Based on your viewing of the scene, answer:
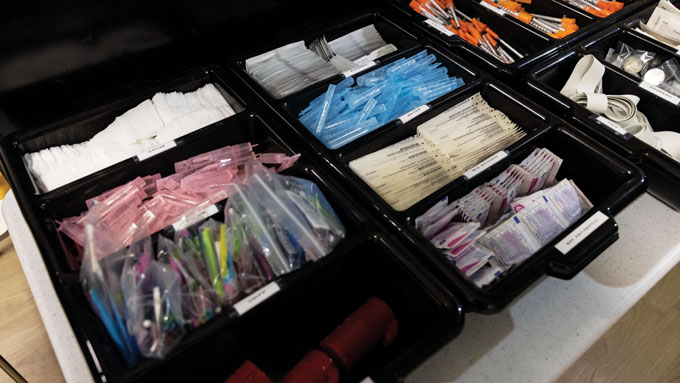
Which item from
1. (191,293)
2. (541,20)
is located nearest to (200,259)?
(191,293)

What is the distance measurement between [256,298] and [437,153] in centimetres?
65

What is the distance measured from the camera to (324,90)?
1416 millimetres

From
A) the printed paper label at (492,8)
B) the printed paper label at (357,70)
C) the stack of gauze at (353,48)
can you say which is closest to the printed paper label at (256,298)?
the printed paper label at (357,70)

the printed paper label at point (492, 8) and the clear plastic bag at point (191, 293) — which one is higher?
the printed paper label at point (492, 8)

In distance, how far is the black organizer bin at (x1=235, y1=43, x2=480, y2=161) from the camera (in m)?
1.24

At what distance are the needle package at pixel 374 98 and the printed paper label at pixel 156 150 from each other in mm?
368

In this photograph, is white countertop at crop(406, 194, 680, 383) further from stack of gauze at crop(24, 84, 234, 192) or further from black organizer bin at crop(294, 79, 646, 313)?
stack of gauze at crop(24, 84, 234, 192)

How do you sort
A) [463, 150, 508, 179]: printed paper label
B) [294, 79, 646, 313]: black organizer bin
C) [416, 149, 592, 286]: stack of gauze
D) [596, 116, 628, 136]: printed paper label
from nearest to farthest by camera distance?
1. [294, 79, 646, 313]: black organizer bin
2. [416, 149, 592, 286]: stack of gauze
3. [463, 150, 508, 179]: printed paper label
4. [596, 116, 628, 136]: printed paper label

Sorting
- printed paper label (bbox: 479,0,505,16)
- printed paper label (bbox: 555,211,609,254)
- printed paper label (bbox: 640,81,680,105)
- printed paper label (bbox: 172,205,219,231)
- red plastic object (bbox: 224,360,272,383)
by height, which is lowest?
printed paper label (bbox: 555,211,609,254)

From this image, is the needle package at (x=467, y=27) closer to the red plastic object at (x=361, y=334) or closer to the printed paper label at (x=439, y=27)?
the printed paper label at (x=439, y=27)

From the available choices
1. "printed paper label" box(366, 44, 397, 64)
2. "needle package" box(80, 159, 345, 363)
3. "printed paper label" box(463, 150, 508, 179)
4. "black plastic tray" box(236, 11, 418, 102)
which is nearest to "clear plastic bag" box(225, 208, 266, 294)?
"needle package" box(80, 159, 345, 363)

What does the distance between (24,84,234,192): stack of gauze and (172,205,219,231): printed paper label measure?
307 millimetres

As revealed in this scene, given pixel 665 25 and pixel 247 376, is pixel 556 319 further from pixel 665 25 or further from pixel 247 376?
pixel 665 25

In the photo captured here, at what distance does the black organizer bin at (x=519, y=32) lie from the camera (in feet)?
4.91
